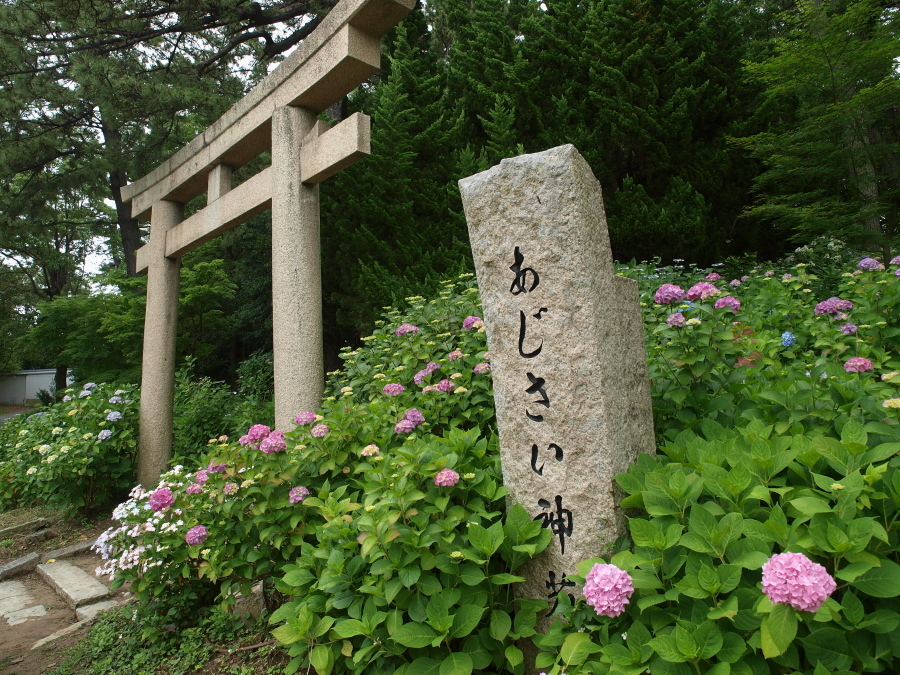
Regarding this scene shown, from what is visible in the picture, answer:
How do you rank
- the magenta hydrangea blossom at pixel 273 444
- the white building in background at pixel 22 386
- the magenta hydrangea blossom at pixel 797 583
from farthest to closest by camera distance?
the white building in background at pixel 22 386 → the magenta hydrangea blossom at pixel 273 444 → the magenta hydrangea blossom at pixel 797 583

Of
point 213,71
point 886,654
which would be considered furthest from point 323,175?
point 213,71

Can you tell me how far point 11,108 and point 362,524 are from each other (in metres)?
10.5

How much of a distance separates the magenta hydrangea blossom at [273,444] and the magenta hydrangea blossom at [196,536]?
1.44ft

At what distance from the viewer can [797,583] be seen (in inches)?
44.4

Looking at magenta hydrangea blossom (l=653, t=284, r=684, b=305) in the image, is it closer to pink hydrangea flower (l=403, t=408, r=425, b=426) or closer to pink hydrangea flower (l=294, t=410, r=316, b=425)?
pink hydrangea flower (l=403, t=408, r=425, b=426)

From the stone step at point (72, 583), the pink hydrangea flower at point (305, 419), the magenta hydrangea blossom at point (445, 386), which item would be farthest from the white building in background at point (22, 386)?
the magenta hydrangea blossom at point (445, 386)

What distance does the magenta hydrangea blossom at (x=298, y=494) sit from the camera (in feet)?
7.66

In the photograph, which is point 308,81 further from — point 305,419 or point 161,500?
point 161,500

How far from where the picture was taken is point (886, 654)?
115 cm

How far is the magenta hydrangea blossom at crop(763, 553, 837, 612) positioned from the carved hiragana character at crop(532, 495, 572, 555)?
701mm

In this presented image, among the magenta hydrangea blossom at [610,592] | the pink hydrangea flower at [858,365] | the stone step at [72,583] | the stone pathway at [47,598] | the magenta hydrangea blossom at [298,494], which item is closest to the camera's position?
the magenta hydrangea blossom at [610,592]

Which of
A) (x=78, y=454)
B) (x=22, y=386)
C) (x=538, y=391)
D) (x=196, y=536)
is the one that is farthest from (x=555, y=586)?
(x=22, y=386)

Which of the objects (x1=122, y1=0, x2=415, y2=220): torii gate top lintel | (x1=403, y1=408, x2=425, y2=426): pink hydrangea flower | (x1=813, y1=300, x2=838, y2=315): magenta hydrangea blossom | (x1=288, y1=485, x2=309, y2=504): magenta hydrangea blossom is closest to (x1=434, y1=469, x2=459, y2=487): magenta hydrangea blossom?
(x1=403, y1=408, x2=425, y2=426): pink hydrangea flower

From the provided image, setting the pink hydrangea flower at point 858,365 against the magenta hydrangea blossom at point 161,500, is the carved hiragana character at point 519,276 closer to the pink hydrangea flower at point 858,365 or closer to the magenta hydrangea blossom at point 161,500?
the pink hydrangea flower at point 858,365
